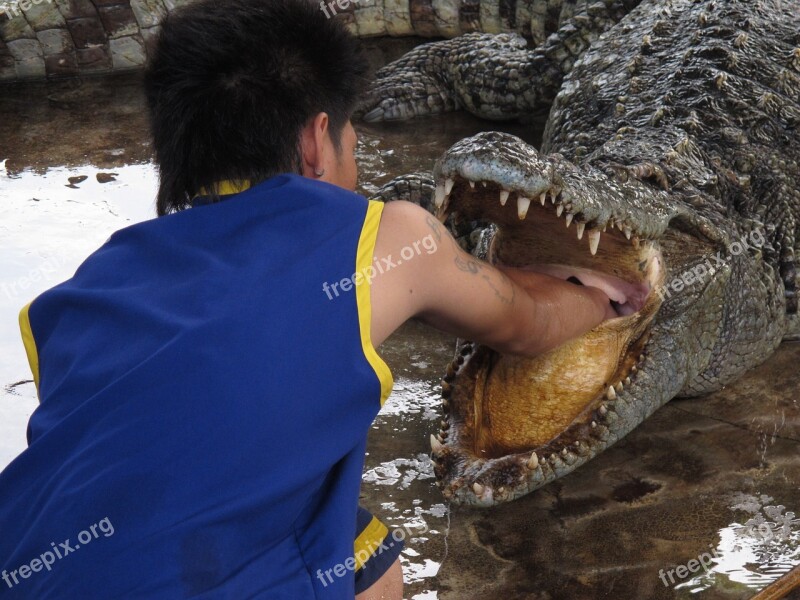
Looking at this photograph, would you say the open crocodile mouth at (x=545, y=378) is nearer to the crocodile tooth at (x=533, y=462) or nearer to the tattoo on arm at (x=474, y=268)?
the crocodile tooth at (x=533, y=462)

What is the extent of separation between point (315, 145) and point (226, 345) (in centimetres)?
47

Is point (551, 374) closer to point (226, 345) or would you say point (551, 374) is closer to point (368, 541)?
point (368, 541)

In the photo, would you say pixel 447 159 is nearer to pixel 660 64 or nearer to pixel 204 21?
pixel 204 21

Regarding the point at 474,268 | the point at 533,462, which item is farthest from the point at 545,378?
the point at 474,268

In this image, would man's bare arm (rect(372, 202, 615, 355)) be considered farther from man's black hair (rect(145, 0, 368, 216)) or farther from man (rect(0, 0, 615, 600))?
man's black hair (rect(145, 0, 368, 216))

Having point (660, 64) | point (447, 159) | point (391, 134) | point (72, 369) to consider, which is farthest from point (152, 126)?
point (391, 134)

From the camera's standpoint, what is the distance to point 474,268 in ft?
6.52

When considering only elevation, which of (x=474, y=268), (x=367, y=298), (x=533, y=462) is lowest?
(x=533, y=462)

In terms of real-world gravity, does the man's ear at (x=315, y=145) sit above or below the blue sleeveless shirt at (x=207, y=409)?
above

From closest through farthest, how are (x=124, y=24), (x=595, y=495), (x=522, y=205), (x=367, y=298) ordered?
1. (x=367, y=298)
2. (x=522, y=205)
3. (x=595, y=495)
4. (x=124, y=24)

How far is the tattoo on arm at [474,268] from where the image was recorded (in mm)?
1861

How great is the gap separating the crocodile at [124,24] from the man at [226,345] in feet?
12.8

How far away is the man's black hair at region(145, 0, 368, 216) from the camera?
5.69 ft

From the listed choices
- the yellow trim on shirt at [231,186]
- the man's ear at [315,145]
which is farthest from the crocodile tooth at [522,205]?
the yellow trim on shirt at [231,186]
